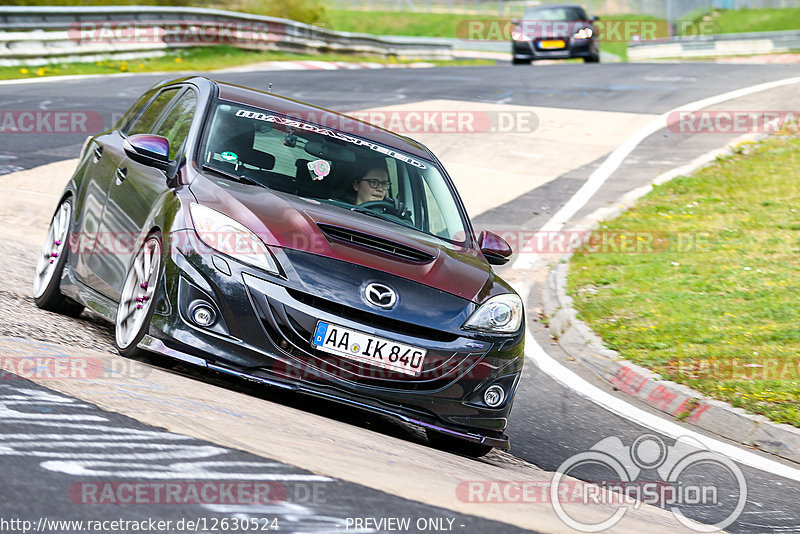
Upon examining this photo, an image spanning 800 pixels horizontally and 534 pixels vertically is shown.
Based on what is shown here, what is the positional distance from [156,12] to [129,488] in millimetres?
23588

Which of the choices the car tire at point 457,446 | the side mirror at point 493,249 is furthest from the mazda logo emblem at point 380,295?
the side mirror at point 493,249

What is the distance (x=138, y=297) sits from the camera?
5551 millimetres

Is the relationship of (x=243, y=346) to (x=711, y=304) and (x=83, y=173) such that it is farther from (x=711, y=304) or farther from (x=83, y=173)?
(x=711, y=304)

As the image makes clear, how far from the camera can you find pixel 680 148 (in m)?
17.3

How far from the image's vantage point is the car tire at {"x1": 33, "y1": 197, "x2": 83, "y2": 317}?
6.84 m

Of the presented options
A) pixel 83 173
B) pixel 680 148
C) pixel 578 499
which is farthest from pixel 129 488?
pixel 680 148

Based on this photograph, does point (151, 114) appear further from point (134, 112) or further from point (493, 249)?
point (493, 249)

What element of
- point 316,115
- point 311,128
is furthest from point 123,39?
point 311,128

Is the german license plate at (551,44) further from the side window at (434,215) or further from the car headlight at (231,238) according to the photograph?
the car headlight at (231,238)

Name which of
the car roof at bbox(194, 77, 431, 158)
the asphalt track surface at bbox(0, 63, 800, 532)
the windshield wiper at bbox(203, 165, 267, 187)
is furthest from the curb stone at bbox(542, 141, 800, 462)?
the windshield wiper at bbox(203, 165, 267, 187)

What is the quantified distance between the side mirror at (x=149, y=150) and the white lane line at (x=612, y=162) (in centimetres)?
601

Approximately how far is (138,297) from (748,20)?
48.7 m

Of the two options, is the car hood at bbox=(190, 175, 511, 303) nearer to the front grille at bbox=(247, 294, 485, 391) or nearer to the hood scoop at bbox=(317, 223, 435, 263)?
the hood scoop at bbox=(317, 223, 435, 263)

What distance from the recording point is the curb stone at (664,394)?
255 inches
